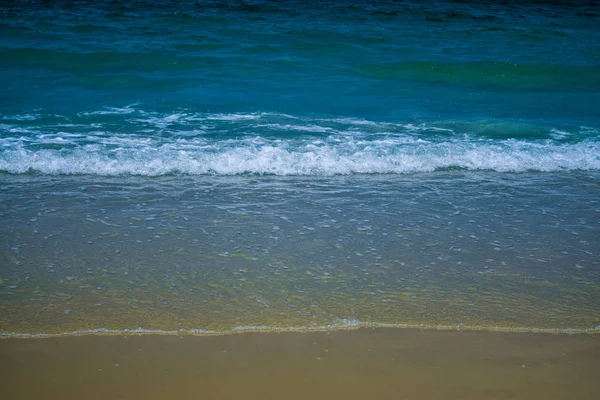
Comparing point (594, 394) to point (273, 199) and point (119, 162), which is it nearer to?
point (273, 199)

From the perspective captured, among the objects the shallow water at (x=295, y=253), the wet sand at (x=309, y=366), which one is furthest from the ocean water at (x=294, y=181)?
the wet sand at (x=309, y=366)

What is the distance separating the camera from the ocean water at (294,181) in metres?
4.13

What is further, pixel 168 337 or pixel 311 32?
pixel 311 32

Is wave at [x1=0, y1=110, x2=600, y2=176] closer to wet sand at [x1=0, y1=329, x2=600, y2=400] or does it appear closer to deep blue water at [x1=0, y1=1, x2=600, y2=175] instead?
deep blue water at [x1=0, y1=1, x2=600, y2=175]

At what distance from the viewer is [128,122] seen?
9.36m

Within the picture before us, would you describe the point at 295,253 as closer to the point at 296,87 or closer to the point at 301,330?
the point at 301,330

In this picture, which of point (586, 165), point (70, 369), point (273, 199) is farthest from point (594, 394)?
point (586, 165)

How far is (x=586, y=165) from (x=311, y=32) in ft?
31.1

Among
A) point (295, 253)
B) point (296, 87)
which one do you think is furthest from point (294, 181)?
point (296, 87)

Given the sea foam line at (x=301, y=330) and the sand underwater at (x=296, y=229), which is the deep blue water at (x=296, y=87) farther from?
the sea foam line at (x=301, y=330)

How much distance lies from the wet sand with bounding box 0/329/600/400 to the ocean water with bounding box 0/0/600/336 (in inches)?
6.6

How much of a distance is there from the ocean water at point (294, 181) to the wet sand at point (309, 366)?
17 centimetres

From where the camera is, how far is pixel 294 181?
269 inches

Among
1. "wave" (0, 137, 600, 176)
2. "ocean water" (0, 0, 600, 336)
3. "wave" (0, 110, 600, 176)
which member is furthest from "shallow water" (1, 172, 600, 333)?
"wave" (0, 110, 600, 176)
